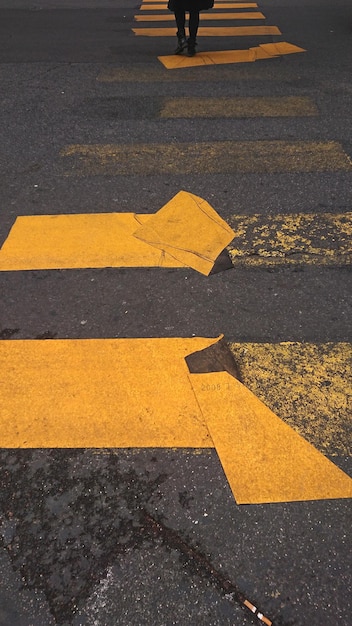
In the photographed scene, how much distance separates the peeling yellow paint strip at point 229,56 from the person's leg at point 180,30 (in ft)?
0.42

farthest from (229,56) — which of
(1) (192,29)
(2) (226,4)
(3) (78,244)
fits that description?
(3) (78,244)

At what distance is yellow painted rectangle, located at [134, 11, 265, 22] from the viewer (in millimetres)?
11234

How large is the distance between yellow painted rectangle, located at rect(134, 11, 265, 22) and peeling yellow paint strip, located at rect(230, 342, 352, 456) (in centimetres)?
968

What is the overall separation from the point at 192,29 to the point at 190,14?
0.78ft

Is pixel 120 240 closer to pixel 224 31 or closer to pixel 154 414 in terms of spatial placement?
pixel 154 414

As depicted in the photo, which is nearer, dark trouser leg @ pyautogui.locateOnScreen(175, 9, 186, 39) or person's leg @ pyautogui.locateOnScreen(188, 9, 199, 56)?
person's leg @ pyautogui.locateOnScreen(188, 9, 199, 56)

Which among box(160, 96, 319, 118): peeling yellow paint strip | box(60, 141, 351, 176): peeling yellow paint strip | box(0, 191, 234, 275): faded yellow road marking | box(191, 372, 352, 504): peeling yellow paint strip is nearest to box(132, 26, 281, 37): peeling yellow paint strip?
box(160, 96, 319, 118): peeling yellow paint strip

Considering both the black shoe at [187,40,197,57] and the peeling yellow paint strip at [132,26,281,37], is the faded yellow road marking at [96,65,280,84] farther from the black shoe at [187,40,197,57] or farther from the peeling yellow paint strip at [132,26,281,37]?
the peeling yellow paint strip at [132,26,281,37]

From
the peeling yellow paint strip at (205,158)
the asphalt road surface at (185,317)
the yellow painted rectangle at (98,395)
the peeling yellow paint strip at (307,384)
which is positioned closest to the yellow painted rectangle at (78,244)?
the asphalt road surface at (185,317)

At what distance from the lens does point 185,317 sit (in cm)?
370

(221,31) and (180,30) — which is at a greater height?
(180,30)

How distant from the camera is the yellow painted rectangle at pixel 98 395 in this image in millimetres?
2887

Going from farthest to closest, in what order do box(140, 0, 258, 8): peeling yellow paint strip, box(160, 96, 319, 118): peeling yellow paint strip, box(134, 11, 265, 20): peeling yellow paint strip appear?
box(140, 0, 258, 8): peeling yellow paint strip → box(134, 11, 265, 20): peeling yellow paint strip → box(160, 96, 319, 118): peeling yellow paint strip

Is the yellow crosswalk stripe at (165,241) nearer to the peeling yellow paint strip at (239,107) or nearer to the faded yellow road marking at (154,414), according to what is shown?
the faded yellow road marking at (154,414)
